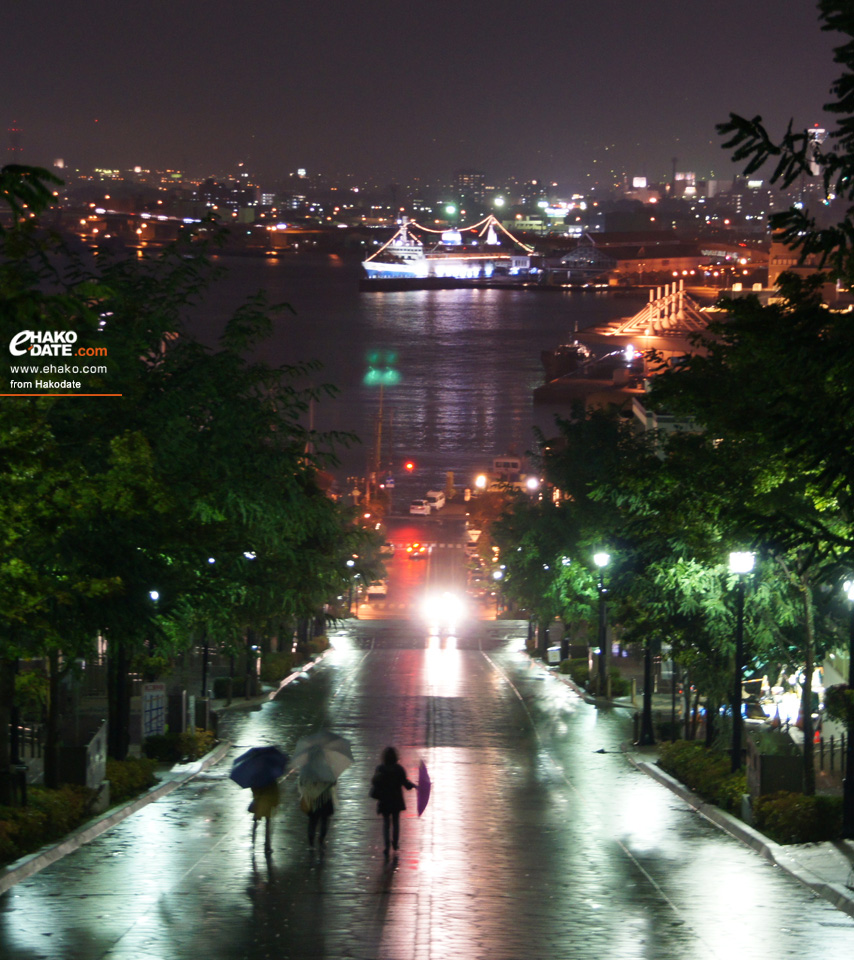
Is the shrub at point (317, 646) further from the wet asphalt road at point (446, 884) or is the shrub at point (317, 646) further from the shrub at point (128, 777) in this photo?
the shrub at point (128, 777)

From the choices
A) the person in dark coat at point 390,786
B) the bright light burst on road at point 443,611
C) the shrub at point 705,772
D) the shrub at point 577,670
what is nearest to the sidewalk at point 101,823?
the person in dark coat at point 390,786

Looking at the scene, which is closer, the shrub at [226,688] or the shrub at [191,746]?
the shrub at [191,746]

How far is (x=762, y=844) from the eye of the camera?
604 inches

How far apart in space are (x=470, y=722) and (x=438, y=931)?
706 inches

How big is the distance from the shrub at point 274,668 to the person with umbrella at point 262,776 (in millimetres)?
23890

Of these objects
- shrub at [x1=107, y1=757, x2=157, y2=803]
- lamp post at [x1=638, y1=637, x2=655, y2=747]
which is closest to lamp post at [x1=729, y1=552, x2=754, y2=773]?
lamp post at [x1=638, y1=637, x2=655, y2=747]

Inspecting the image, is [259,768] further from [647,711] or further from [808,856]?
[647,711]

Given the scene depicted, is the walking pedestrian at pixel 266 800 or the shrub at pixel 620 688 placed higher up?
the walking pedestrian at pixel 266 800

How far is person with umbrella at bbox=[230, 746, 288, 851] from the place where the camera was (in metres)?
14.3

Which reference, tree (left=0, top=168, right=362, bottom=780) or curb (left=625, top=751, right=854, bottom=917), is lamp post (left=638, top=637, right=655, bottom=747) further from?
tree (left=0, top=168, right=362, bottom=780)

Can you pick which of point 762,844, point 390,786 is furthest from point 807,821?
point 390,786

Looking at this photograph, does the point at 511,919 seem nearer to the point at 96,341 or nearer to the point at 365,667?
the point at 96,341

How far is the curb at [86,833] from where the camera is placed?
13.0m

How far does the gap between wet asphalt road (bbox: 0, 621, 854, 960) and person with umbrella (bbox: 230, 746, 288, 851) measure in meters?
0.51
